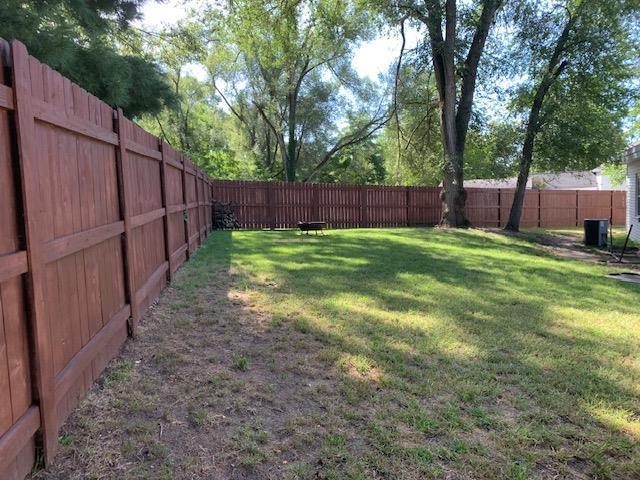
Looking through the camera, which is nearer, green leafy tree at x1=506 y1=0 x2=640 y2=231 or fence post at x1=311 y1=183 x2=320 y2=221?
green leafy tree at x1=506 y1=0 x2=640 y2=231

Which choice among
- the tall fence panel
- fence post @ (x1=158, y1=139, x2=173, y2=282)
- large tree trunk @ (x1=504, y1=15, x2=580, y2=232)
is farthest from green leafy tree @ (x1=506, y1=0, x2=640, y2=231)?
the tall fence panel

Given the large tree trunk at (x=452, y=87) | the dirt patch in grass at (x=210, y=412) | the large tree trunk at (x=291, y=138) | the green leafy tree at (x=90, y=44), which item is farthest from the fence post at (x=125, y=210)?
the large tree trunk at (x=291, y=138)

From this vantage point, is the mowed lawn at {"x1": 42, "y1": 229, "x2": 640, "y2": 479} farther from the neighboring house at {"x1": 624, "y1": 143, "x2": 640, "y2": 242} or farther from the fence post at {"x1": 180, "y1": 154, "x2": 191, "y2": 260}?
the neighboring house at {"x1": 624, "y1": 143, "x2": 640, "y2": 242}

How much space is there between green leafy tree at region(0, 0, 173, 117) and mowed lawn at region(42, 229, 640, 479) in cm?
387

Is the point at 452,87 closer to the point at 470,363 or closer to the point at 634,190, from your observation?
the point at 634,190

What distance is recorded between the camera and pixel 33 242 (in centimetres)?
200

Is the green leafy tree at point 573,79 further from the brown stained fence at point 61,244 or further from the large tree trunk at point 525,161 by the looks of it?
the brown stained fence at point 61,244

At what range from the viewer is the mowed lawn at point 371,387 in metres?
2.30

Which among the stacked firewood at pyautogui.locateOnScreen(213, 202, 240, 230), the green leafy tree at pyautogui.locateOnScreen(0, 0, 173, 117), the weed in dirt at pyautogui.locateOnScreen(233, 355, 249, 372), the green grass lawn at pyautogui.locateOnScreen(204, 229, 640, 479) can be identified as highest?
the green leafy tree at pyautogui.locateOnScreen(0, 0, 173, 117)

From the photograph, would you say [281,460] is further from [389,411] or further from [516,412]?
[516,412]

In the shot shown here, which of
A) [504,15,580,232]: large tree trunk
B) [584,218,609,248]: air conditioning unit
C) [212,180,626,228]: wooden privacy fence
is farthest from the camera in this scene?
[212,180,626,228]: wooden privacy fence

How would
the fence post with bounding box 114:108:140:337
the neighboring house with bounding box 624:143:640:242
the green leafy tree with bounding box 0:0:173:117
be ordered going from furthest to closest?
the neighboring house with bounding box 624:143:640:242
the green leafy tree with bounding box 0:0:173:117
the fence post with bounding box 114:108:140:337

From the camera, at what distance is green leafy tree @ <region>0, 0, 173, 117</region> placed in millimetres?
6160

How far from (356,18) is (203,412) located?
18.2 m
